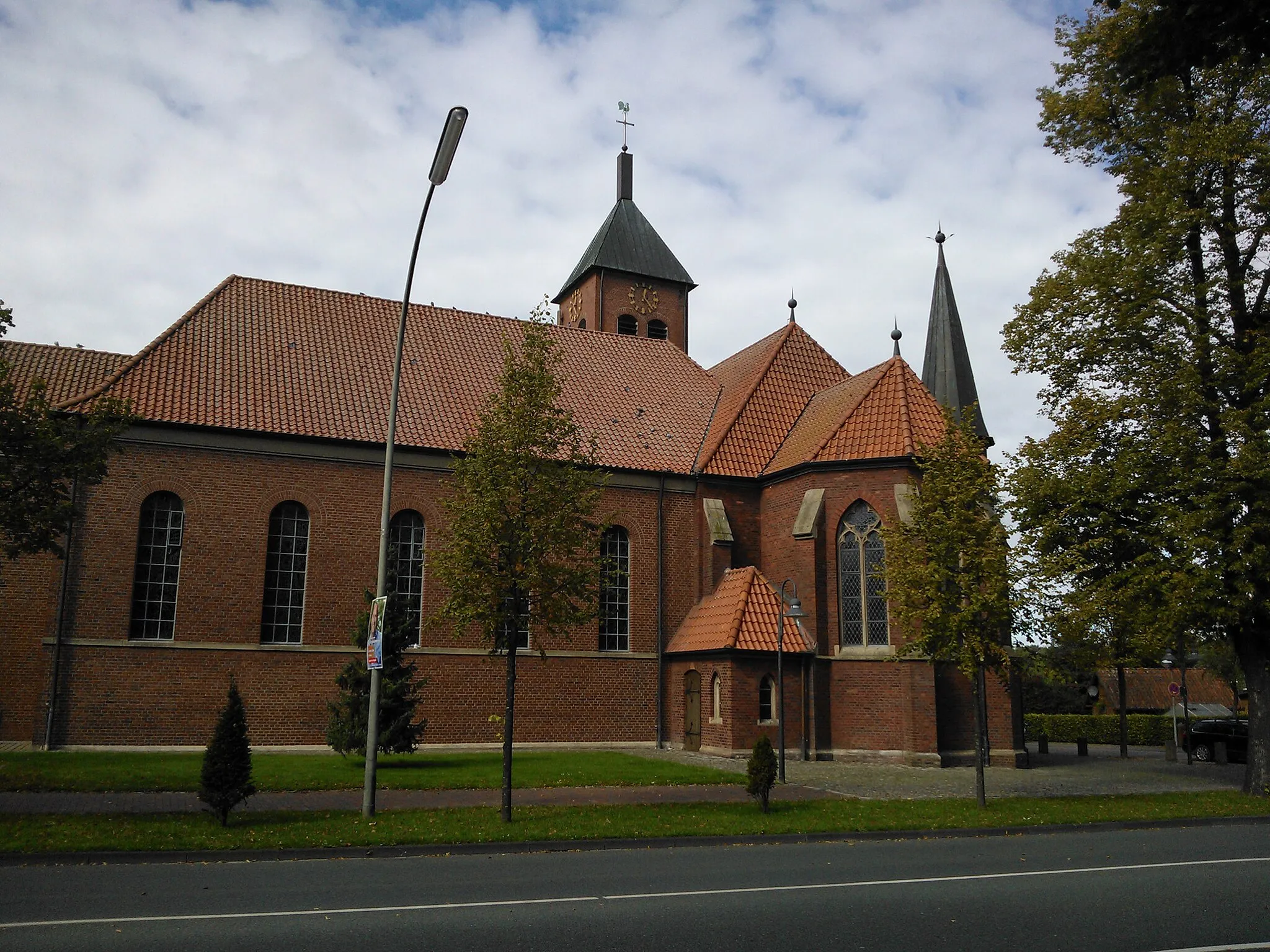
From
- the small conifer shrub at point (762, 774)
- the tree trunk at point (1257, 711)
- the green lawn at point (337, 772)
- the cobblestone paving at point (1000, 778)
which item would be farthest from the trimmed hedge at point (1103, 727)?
the small conifer shrub at point (762, 774)

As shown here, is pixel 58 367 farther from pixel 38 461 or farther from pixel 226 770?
pixel 226 770

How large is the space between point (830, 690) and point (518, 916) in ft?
63.1

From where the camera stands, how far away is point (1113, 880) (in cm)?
1038

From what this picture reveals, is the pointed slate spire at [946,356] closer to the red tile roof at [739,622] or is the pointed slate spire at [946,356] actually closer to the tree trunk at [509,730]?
the red tile roof at [739,622]

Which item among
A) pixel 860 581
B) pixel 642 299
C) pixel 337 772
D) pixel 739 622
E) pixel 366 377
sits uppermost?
pixel 642 299

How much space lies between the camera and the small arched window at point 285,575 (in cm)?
2553

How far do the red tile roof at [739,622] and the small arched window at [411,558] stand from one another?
723 centimetres

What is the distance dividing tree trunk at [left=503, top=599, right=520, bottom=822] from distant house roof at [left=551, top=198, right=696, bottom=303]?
26776mm

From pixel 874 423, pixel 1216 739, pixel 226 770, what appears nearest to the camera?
pixel 226 770

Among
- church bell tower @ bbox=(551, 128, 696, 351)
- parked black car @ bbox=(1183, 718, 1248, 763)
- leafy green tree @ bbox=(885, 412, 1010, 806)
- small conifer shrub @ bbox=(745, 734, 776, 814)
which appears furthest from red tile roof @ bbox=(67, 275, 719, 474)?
parked black car @ bbox=(1183, 718, 1248, 763)

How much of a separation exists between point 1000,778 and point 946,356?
51.2 ft

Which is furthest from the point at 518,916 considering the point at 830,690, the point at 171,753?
the point at 830,690

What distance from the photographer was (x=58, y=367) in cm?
2703

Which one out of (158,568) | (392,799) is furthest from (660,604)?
(392,799)
